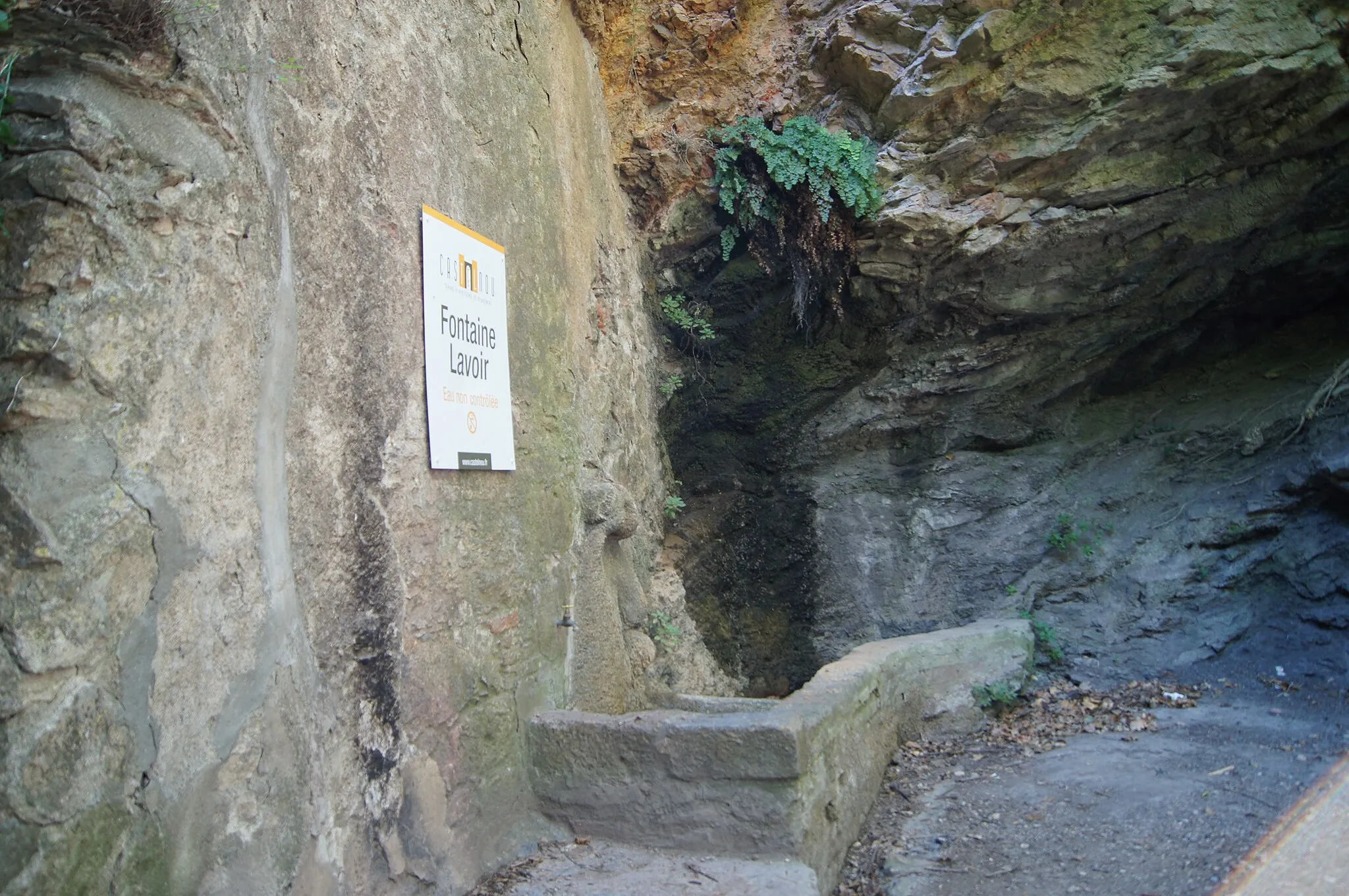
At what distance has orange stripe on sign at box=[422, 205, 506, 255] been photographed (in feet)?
10.4

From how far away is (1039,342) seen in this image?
6.34 meters

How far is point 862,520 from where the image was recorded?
657 centimetres

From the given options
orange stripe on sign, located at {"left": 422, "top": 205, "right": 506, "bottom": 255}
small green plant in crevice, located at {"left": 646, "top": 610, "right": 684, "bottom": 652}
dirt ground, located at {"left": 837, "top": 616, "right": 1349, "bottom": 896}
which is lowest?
dirt ground, located at {"left": 837, "top": 616, "right": 1349, "bottom": 896}

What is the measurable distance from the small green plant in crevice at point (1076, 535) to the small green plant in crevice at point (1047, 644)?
25.5 inches

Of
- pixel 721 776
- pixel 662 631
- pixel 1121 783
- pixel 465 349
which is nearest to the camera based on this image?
pixel 721 776

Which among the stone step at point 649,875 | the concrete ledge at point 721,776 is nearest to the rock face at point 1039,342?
the concrete ledge at point 721,776

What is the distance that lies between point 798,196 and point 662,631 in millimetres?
2957

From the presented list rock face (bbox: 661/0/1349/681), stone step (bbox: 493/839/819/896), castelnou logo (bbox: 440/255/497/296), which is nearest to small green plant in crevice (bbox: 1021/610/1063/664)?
rock face (bbox: 661/0/1349/681)

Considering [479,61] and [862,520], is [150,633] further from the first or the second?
[862,520]

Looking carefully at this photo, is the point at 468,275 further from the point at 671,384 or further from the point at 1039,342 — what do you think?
the point at 1039,342

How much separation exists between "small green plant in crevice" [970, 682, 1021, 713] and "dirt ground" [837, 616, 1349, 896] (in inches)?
3.1

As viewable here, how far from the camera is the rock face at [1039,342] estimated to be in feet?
17.0

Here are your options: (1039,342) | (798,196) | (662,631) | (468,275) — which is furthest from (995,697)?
(468,275)

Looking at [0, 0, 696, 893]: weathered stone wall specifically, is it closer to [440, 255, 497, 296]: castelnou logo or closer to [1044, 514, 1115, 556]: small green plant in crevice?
[440, 255, 497, 296]: castelnou logo
